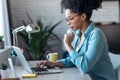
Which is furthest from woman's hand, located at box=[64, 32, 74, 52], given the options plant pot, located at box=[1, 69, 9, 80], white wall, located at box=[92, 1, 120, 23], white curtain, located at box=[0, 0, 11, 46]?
white wall, located at box=[92, 1, 120, 23]

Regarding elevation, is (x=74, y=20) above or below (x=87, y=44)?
above

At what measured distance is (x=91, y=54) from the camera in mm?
1756

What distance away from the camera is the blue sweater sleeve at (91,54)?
1.76 metres

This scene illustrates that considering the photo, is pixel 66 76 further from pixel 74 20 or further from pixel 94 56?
pixel 74 20

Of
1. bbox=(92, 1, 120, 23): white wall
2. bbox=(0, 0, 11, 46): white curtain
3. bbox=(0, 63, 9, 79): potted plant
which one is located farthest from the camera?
bbox=(92, 1, 120, 23): white wall

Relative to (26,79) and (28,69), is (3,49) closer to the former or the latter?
(28,69)

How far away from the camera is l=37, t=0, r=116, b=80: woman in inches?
69.6

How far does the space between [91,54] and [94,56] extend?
0.02m

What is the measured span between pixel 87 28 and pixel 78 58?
10.0 inches

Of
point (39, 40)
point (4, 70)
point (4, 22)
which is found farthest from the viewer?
point (39, 40)

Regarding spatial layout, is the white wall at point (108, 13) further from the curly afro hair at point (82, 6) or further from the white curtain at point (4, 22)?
the curly afro hair at point (82, 6)

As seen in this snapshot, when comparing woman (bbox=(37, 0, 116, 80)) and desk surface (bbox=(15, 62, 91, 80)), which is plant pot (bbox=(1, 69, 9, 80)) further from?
woman (bbox=(37, 0, 116, 80))

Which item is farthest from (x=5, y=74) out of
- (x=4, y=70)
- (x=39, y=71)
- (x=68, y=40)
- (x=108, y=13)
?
(x=108, y=13)

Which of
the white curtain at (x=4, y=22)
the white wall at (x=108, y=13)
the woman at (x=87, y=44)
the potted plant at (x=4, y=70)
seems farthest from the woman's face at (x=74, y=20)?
the white wall at (x=108, y=13)
